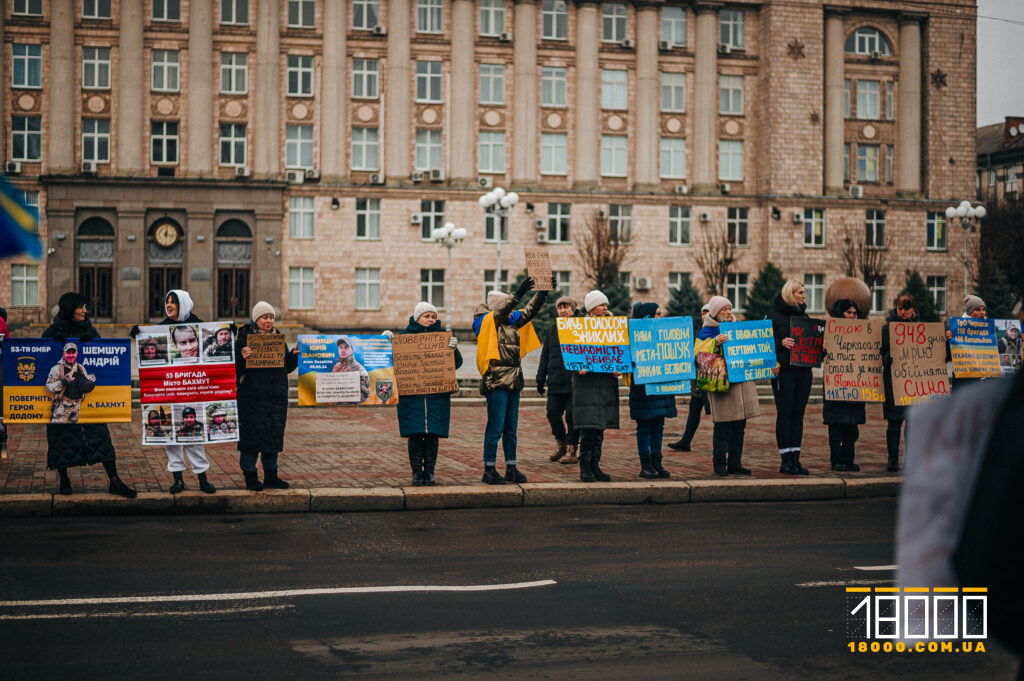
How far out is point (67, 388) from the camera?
34.9 ft

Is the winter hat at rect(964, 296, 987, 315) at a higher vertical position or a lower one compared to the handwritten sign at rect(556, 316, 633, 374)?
higher

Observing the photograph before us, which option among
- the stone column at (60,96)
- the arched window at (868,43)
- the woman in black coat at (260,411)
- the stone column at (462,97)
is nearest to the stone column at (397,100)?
the stone column at (462,97)

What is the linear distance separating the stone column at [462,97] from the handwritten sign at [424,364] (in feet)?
135

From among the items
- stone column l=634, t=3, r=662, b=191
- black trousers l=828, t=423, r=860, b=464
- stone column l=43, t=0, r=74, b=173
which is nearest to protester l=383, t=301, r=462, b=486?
black trousers l=828, t=423, r=860, b=464

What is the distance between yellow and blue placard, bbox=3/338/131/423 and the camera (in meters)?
10.6

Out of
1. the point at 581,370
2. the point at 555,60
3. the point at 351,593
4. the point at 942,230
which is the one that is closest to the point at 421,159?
the point at 555,60

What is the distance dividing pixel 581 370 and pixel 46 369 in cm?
560

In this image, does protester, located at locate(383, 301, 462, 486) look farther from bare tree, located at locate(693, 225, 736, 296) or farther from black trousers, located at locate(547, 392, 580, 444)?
bare tree, located at locate(693, 225, 736, 296)

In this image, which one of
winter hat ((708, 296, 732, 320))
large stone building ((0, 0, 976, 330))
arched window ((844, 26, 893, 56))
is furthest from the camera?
arched window ((844, 26, 893, 56))

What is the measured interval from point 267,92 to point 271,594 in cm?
4669

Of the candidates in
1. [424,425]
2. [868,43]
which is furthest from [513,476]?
[868,43]

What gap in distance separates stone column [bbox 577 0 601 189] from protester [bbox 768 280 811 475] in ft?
136

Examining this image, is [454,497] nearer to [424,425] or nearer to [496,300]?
[424,425]

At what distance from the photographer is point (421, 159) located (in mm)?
52312
